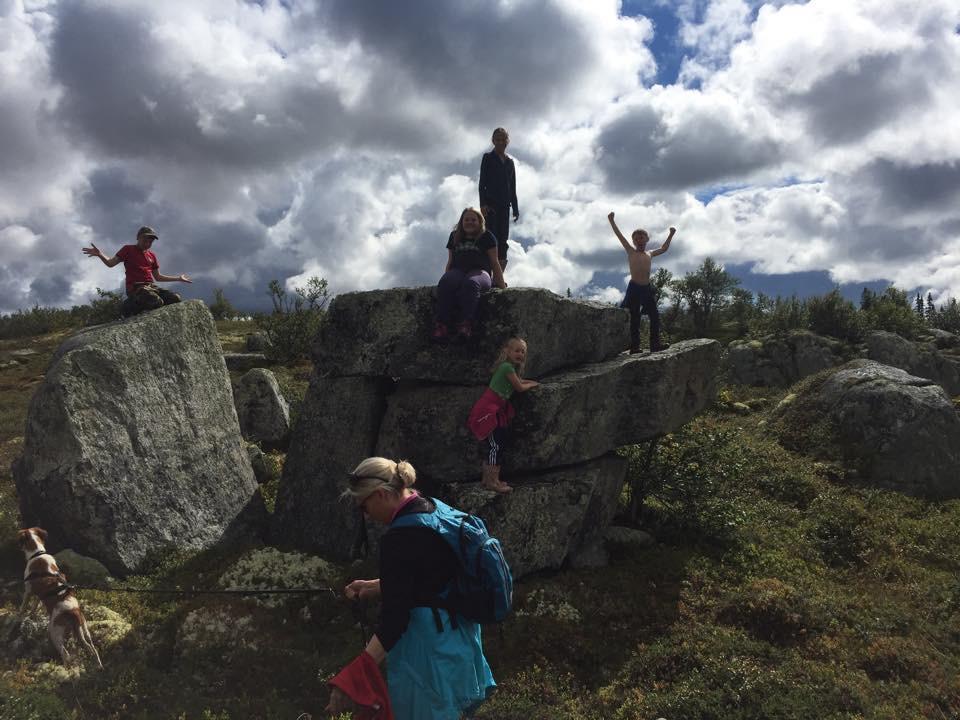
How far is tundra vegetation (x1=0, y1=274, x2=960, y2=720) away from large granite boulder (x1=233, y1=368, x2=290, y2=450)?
111 inches

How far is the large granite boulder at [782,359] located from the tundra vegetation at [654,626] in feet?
64.8

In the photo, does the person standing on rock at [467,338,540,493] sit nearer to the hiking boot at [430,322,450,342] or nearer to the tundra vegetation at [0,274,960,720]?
the hiking boot at [430,322,450,342]

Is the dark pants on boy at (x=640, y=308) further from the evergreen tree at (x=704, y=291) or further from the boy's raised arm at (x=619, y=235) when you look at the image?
the evergreen tree at (x=704, y=291)

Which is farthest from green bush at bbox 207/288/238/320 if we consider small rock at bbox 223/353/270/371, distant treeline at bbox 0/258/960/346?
small rock at bbox 223/353/270/371

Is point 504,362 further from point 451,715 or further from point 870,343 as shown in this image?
point 870,343

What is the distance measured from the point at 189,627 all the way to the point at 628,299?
466 inches

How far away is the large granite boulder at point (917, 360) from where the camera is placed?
34594 mm

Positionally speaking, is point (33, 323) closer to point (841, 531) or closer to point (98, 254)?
point (98, 254)

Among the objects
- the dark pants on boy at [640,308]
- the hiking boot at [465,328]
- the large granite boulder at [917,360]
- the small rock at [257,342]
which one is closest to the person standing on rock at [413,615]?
the hiking boot at [465,328]

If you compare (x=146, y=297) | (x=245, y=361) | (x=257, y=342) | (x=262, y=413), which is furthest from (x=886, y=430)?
(x=257, y=342)

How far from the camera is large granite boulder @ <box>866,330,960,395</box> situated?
34.6 metres

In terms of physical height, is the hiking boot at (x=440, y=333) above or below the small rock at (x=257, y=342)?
below

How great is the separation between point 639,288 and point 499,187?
14.4 ft

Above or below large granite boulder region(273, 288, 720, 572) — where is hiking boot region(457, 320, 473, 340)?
above
